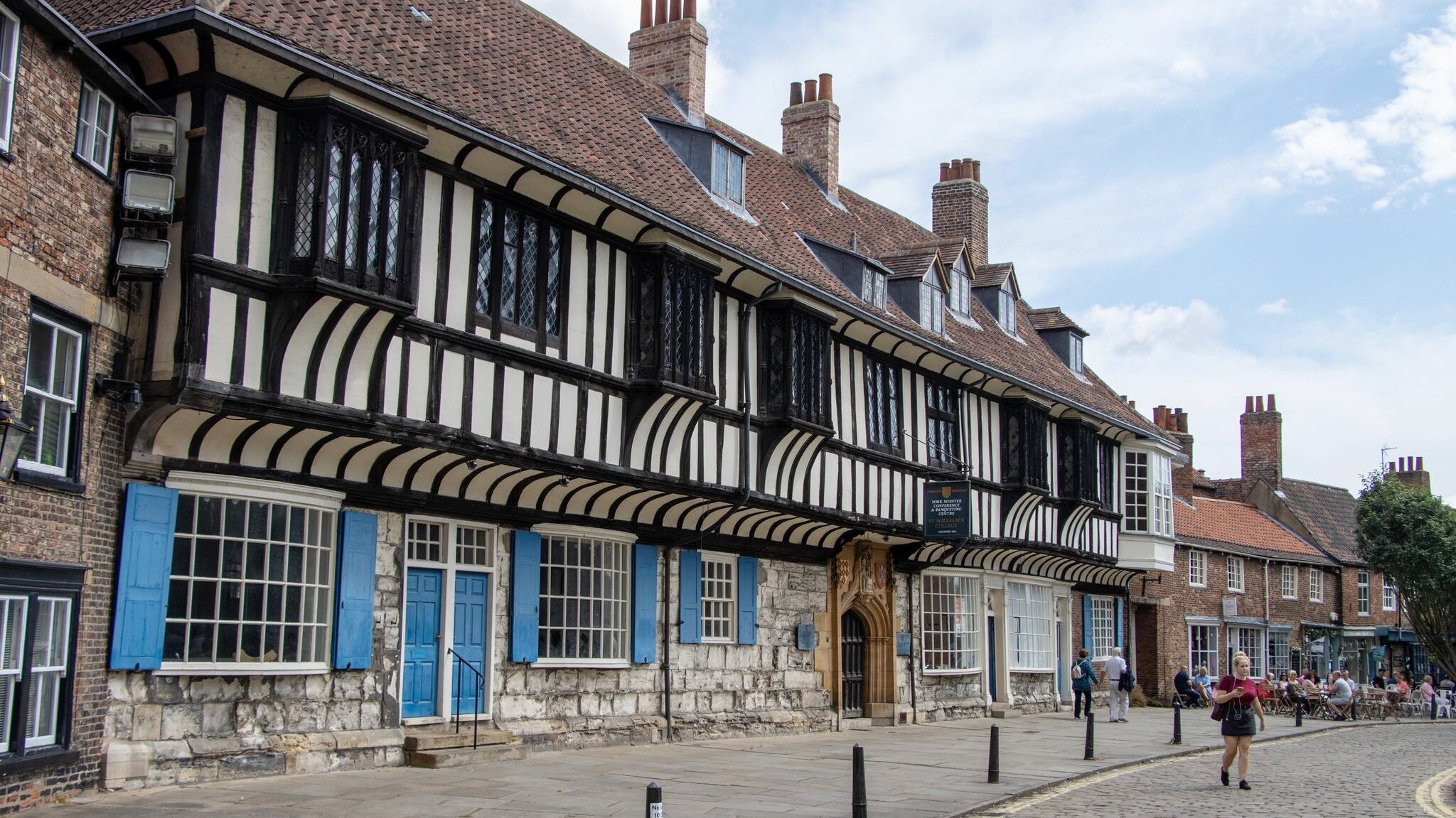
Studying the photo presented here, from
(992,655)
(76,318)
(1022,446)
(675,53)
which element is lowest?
(992,655)

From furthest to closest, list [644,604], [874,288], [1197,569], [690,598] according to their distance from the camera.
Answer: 1. [1197,569]
2. [874,288]
3. [690,598]
4. [644,604]

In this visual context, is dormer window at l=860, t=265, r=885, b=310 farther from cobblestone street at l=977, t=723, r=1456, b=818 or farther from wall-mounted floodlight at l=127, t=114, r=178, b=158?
wall-mounted floodlight at l=127, t=114, r=178, b=158

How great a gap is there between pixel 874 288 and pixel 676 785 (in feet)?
35.5

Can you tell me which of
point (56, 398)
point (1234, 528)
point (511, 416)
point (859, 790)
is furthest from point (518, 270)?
point (1234, 528)

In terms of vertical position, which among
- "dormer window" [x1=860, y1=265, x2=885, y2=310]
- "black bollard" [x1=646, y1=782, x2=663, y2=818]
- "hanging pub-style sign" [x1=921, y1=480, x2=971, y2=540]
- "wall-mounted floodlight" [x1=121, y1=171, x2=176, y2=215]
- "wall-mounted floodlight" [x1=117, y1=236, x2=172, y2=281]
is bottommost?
"black bollard" [x1=646, y1=782, x2=663, y2=818]

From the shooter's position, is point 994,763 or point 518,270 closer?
point 994,763

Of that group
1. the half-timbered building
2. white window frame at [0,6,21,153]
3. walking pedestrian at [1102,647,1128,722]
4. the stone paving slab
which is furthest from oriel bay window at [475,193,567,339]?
walking pedestrian at [1102,647,1128,722]

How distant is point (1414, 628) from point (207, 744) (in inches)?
1525

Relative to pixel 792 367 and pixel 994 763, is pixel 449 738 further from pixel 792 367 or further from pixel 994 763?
pixel 792 367

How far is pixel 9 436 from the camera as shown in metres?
8.92

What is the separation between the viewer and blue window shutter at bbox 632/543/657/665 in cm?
1628

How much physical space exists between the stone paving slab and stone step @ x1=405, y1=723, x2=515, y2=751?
1.01ft

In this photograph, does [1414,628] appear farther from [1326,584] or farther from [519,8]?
[519,8]

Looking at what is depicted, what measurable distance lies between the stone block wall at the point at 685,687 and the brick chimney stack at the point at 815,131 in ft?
28.1
